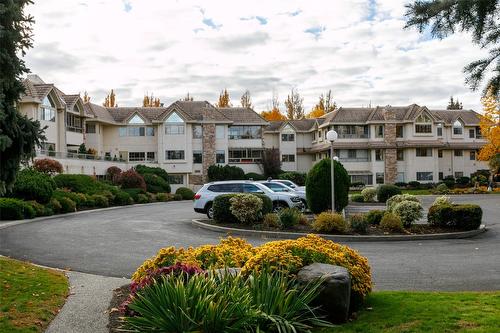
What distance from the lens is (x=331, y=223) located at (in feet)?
60.4

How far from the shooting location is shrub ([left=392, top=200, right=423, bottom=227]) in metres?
19.2

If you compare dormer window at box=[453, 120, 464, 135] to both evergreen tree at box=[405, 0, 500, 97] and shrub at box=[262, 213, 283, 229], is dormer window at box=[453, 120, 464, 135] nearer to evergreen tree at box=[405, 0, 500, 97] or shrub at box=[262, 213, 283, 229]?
shrub at box=[262, 213, 283, 229]

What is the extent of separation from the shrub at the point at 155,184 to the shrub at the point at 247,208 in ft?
95.7

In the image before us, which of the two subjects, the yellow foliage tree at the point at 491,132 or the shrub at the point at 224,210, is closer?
the shrub at the point at 224,210

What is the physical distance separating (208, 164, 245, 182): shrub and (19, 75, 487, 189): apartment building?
1.74 meters

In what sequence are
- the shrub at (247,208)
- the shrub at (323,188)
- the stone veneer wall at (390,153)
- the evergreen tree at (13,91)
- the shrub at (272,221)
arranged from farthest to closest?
the stone veneer wall at (390,153), the shrub at (323,188), the shrub at (247,208), the shrub at (272,221), the evergreen tree at (13,91)

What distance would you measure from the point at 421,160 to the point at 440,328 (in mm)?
60721

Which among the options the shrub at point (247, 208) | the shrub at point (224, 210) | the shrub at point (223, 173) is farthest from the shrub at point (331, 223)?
the shrub at point (223, 173)

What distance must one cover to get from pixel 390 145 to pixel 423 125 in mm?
5128

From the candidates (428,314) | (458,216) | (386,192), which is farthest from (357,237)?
(386,192)

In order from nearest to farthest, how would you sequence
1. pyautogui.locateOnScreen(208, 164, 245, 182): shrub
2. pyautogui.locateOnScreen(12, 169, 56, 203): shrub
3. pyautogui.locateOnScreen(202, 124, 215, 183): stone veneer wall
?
pyautogui.locateOnScreen(12, 169, 56, 203): shrub
pyautogui.locateOnScreen(208, 164, 245, 182): shrub
pyautogui.locateOnScreen(202, 124, 215, 183): stone veneer wall

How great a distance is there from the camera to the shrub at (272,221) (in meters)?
19.8

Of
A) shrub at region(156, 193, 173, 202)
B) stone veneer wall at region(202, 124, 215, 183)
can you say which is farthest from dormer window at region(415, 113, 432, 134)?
shrub at region(156, 193, 173, 202)

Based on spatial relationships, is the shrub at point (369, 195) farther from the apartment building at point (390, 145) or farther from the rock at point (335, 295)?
the rock at point (335, 295)
